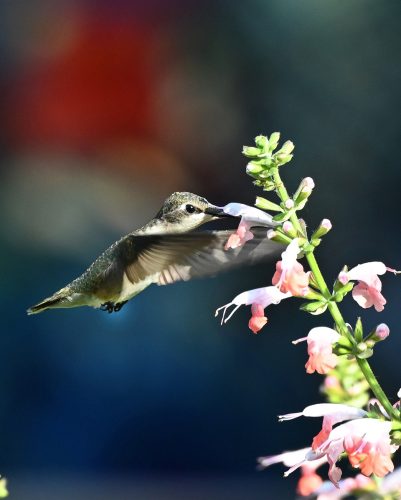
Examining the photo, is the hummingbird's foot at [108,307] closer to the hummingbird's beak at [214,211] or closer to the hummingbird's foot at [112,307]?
the hummingbird's foot at [112,307]

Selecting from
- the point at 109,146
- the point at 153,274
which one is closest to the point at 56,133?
the point at 109,146

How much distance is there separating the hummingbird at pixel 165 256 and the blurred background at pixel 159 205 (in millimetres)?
1899

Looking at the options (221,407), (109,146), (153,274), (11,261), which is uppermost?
(109,146)

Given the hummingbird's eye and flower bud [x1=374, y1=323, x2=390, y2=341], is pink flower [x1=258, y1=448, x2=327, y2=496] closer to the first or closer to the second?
flower bud [x1=374, y1=323, x2=390, y2=341]

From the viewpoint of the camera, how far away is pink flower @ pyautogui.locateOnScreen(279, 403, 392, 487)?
0.51 meters

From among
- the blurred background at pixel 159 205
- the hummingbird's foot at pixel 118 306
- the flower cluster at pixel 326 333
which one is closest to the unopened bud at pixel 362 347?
the flower cluster at pixel 326 333

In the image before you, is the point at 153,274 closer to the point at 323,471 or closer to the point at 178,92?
the point at 323,471

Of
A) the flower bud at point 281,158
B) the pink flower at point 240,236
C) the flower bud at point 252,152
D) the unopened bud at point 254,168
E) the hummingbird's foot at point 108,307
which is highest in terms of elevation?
the flower bud at point 252,152

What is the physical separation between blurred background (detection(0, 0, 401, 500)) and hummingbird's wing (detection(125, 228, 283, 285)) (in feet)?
6.56

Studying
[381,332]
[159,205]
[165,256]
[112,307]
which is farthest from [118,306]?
[159,205]

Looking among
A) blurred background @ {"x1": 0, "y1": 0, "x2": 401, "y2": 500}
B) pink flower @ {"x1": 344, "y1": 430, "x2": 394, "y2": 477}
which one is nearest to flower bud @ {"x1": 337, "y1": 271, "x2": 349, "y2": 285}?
pink flower @ {"x1": 344, "y1": 430, "x2": 394, "y2": 477}

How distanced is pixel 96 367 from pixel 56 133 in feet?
3.17

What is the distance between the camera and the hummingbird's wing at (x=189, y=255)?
781mm

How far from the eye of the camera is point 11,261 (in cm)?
320
